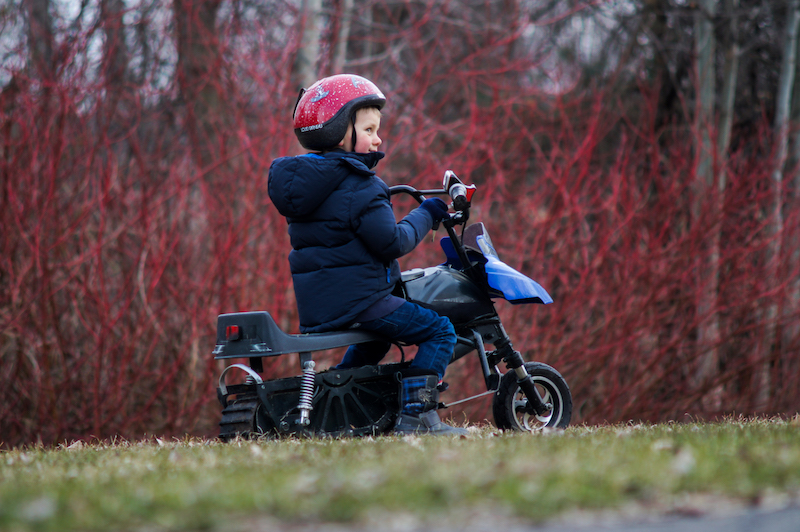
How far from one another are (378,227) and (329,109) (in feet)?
2.37

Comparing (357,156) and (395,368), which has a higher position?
(357,156)

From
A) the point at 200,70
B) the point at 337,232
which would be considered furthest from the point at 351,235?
the point at 200,70

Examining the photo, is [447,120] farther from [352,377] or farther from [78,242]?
[352,377]

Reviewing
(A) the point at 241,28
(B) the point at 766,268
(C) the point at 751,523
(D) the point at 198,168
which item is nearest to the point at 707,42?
(B) the point at 766,268

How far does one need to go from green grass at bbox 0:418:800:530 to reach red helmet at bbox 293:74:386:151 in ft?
5.73

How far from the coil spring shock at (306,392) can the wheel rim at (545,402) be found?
123cm

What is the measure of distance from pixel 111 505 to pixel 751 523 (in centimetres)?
196

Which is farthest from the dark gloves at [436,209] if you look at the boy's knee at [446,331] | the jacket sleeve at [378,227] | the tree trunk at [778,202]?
the tree trunk at [778,202]

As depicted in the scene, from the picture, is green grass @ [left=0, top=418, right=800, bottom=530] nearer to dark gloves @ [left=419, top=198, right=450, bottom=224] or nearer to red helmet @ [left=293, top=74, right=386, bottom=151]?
→ dark gloves @ [left=419, top=198, right=450, bottom=224]

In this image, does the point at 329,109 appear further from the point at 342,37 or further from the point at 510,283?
the point at 342,37

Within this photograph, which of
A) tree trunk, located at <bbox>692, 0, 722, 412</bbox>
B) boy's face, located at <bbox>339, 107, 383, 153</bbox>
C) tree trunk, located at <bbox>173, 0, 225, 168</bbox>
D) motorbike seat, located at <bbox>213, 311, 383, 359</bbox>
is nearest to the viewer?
motorbike seat, located at <bbox>213, 311, 383, 359</bbox>

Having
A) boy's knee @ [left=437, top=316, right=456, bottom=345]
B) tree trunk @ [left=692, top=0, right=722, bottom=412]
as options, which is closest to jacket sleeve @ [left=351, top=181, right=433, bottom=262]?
boy's knee @ [left=437, top=316, right=456, bottom=345]

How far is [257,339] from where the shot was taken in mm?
4559

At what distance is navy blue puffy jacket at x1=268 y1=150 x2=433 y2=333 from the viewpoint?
4.59m
